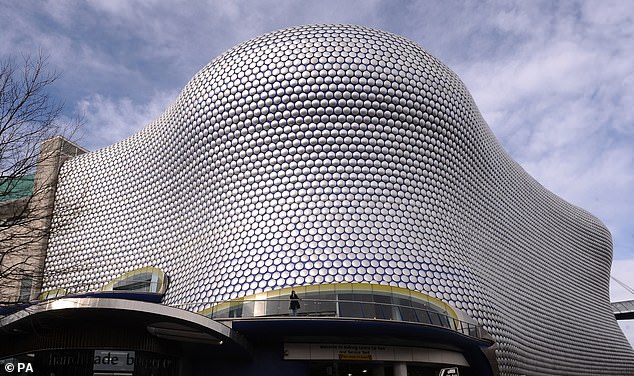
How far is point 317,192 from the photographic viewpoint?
71.1 feet

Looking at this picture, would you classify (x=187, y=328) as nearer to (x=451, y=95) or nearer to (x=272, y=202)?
(x=272, y=202)

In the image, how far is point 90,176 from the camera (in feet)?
107

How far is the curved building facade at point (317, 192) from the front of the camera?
2036cm

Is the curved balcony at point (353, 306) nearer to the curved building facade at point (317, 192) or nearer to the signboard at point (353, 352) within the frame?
the curved building facade at point (317, 192)

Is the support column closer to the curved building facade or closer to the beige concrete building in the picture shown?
the curved building facade

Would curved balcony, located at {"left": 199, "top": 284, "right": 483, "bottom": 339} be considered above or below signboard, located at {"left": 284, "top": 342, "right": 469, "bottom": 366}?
above

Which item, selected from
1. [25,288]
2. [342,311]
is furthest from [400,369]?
[25,288]

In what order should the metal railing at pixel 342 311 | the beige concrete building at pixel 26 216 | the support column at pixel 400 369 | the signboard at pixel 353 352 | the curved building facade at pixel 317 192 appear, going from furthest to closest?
the curved building facade at pixel 317 192
the support column at pixel 400 369
the metal railing at pixel 342 311
the signboard at pixel 353 352
the beige concrete building at pixel 26 216

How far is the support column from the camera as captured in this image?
17.3 m

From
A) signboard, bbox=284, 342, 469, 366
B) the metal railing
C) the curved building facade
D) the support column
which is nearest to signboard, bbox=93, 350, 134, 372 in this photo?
the metal railing

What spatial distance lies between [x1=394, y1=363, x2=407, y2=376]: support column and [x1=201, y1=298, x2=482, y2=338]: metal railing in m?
1.55

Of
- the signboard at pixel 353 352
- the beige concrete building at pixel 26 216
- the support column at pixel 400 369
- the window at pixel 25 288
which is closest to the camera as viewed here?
the beige concrete building at pixel 26 216

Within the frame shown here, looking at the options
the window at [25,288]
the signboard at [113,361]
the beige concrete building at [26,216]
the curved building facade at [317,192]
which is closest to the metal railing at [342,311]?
the curved building facade at [317,192]

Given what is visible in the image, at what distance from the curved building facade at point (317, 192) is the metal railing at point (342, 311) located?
4.10 ft
